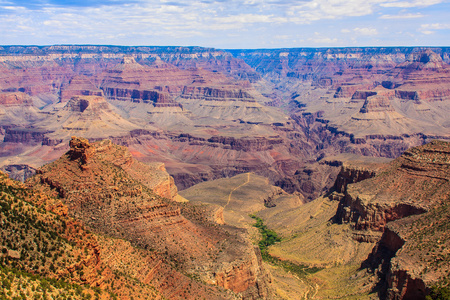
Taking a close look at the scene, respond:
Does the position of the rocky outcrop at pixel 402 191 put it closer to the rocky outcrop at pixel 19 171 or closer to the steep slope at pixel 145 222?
the steep slope at pixel 145 222

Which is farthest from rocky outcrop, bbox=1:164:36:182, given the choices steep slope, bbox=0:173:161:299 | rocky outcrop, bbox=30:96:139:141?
steep slope, bbox=0:173:161:299

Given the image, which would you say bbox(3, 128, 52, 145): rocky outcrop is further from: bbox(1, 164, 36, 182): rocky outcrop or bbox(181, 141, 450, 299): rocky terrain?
bbox(181, 141, 450, 299): rocky terrain

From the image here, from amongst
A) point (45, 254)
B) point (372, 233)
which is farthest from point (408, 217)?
point (45, 254)

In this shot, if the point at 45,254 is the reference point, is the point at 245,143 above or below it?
below

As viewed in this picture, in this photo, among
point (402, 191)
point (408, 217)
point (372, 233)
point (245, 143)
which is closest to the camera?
point (408, 217)

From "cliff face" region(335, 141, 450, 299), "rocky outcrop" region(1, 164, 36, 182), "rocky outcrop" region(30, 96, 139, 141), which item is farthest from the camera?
"rocky outcrop" region(30, 96, 139, 141)

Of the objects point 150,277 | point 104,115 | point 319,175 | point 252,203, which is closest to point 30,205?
point 150,277

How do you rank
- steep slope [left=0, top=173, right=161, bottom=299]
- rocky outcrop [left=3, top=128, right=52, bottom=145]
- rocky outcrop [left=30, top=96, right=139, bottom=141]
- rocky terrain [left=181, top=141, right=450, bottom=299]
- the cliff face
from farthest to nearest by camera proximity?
rocky outcrop [left=3, top=128, right=52, bottom=145] → rocky outcrop [left=30, top=96, right=139, bottom=141] → rocky terrain [left=181, top=141, right=450, bottom=299] → the cliff face → steep slope [left=0, top=173, right=161, bottom=299]

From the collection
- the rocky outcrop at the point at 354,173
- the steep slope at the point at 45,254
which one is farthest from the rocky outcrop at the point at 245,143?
the steep slope at the point at 45,254

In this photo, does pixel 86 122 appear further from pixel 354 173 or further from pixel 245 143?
pixel 354 173
